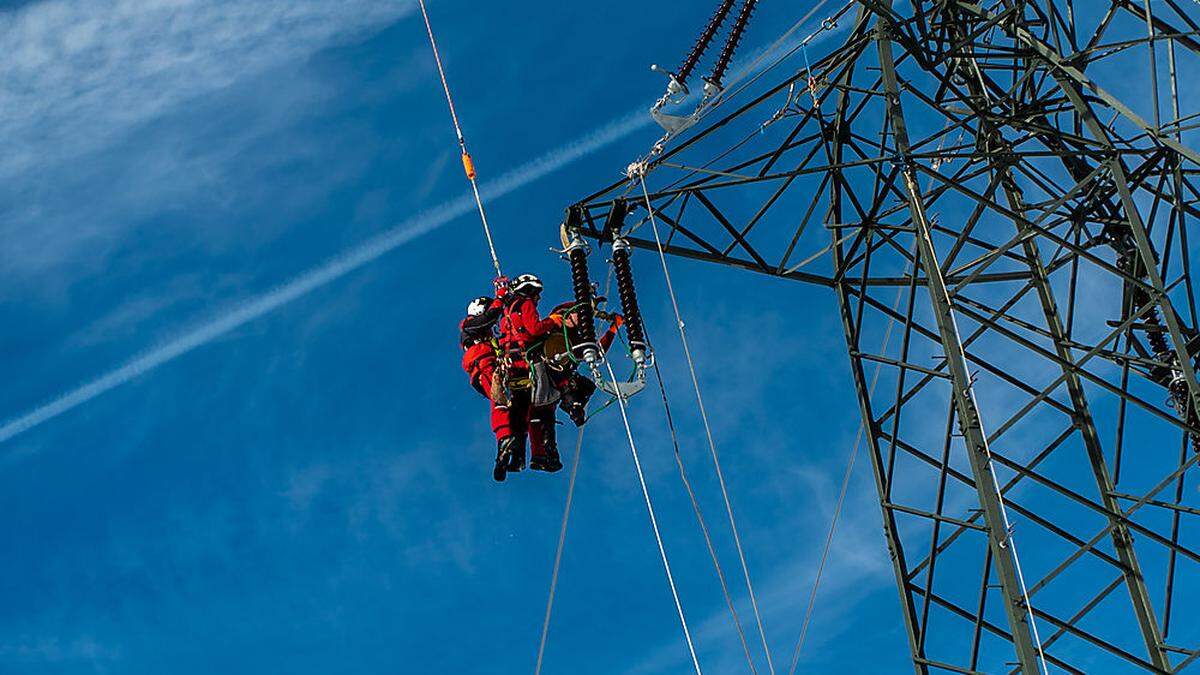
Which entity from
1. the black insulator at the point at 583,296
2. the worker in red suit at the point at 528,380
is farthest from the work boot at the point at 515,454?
the black insulator at the point at 583,296

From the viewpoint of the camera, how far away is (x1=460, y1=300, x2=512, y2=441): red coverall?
17.6 metres

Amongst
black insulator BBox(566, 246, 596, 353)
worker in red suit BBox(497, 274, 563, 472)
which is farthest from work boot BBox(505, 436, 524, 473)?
black insulator BBox(566, 246, 596, 353)

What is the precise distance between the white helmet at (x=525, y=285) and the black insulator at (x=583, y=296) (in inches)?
24.4

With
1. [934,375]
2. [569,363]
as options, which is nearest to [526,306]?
[569,363]

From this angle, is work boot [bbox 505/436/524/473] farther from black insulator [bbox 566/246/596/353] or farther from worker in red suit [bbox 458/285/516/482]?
black insulator [bbox 566/246/596/353]

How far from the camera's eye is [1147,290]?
14.7m

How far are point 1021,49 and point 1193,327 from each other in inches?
145

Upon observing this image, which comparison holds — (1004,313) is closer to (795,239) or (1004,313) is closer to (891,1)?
(795,239)

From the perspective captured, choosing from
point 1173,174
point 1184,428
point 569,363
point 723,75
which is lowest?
point 1184,428

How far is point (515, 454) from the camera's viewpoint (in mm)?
17594

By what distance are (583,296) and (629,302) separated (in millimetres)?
623

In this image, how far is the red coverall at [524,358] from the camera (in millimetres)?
17531

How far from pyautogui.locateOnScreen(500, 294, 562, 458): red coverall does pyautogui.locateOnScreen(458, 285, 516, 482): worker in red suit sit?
138 mm

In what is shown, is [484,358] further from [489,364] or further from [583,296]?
[583,296]
